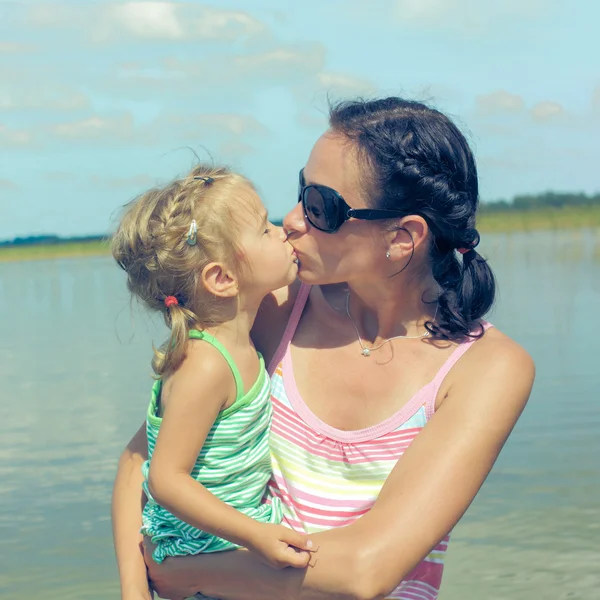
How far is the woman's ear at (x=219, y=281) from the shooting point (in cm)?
268

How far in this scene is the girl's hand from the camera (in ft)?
7.66

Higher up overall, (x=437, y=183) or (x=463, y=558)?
(x=437, y=183)

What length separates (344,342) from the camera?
2.93 meters

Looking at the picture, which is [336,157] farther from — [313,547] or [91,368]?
[91,368]

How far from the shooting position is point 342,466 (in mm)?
2605

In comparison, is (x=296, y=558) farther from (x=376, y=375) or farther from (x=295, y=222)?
(x=295, y=222)

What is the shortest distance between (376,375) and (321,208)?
538 mm

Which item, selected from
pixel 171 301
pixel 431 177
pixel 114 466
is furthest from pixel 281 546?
pixel 114 466

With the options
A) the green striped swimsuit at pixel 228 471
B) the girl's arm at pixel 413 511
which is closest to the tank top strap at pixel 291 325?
the green striped swimsuit at pixel 228 471

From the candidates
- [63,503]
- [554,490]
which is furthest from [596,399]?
[63,503]

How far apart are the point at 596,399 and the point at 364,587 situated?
5.56 metres

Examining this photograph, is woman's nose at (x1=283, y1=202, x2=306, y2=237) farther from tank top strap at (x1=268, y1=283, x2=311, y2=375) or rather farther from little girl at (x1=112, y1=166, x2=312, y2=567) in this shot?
tank top strap at (x1=268, y1=283, x2=311, y2=375)

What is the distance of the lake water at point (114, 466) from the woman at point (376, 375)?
2.12 ft

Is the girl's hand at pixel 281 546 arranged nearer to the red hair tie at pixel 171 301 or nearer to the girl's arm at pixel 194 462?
the girl's arm at pixel 194 462
